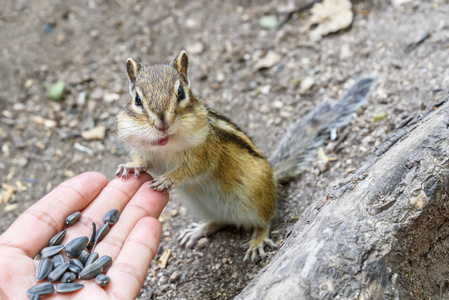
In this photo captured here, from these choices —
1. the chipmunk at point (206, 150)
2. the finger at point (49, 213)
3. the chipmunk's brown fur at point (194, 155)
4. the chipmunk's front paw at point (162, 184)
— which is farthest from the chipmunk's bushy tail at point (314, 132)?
the finger at point (49, 213)

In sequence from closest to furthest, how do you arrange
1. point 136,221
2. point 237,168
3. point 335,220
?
point 335,220 → point 136,221 → point 237,168

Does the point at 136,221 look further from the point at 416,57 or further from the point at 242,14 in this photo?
the point at 242,14

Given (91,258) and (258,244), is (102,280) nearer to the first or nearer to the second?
(91,258)

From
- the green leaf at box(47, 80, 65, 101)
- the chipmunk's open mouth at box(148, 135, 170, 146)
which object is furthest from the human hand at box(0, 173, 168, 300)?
the green leaf at box(47, 80, 65, 101)

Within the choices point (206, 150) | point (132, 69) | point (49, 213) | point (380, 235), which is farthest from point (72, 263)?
point (380, 235)

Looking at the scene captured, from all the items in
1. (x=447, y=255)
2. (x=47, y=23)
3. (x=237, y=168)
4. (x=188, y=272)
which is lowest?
(x=188, y=272)

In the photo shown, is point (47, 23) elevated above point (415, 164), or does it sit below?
above

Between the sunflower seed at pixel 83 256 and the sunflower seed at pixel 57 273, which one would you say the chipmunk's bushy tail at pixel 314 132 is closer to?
the sunflower seed at pixel 83 256

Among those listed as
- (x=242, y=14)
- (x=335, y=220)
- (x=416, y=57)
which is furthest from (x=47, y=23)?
(x=335, y=220)
